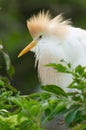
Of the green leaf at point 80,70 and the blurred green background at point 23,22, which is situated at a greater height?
the blurred green background at point 23,22

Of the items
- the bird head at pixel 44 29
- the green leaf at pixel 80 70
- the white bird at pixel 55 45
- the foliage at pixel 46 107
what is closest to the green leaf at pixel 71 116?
the foliage at pixel 46 107

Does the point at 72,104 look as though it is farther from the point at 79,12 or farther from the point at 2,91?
the point at 79,12

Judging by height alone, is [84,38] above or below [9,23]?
below

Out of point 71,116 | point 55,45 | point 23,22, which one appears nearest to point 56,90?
point 71,116

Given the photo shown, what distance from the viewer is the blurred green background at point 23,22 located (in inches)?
223

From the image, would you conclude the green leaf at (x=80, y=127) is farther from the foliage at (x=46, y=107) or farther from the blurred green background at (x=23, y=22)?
the blurred green background at (x=23, y=22)

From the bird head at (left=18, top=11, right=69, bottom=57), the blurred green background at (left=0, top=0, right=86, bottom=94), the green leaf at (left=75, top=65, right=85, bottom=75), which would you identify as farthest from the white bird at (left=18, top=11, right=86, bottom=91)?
the blurred green background at (left=0, top=0, right=86, bottom=94)

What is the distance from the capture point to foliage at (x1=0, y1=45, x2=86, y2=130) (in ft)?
5.59

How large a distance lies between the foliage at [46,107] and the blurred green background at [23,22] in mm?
3415

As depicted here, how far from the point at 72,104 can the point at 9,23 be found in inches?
164

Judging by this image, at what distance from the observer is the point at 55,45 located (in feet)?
10.2

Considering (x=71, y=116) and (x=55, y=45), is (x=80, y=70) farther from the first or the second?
(x=55, y=45)

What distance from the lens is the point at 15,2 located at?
648 centimetres

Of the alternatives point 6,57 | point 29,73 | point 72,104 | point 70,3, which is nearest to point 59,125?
point 6,57
